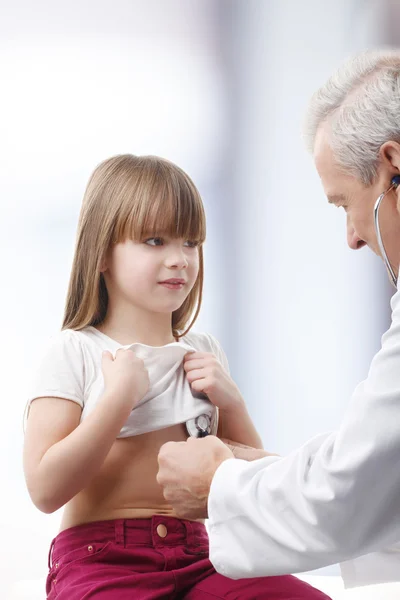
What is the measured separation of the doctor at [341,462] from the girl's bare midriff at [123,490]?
0.12 metres

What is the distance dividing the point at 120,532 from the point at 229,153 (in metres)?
1.60

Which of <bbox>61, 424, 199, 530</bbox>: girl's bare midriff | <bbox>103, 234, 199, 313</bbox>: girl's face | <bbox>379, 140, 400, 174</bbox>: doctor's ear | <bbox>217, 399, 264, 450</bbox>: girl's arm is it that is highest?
<bbox>379, 140, 400, 174</bbox>: doctor's ear

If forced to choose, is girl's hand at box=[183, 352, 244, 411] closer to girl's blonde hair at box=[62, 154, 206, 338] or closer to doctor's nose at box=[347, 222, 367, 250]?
girl's blonde hair at box=[62, 154, 206, 338]

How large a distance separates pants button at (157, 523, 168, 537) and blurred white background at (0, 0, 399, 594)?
110 centimetres

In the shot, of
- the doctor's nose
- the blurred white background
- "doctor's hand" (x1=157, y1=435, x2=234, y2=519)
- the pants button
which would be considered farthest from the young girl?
the blurred white background

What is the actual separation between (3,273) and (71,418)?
3.56ft

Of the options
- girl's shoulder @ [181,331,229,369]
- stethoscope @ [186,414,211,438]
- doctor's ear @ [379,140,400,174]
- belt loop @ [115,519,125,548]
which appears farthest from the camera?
girl's shoulder @ [181,331,229,369]

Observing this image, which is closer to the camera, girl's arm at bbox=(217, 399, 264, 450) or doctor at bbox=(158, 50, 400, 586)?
doctor at bbox=(158, 50, 400, 586)

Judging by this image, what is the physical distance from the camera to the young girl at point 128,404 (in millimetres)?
1282

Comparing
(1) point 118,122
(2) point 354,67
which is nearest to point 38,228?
(1) point 118,122

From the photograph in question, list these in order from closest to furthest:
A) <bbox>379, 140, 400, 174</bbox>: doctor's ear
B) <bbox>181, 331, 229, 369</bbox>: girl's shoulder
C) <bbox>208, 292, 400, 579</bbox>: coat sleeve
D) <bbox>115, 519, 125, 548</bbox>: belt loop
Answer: <bbox>208, 292, 400, 579</bbox>: coat sleeve
<bbox>379, 140, 400, 174</bbox>: doctor's ear
<bbox>115, 519, 125, 548</bbox>: belt loop
<bbox>181, 331, 229, 369</bbox>: girl's shoulder

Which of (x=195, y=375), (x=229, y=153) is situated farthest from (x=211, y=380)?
(x=229, y=153)

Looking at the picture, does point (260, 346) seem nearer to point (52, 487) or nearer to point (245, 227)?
point (245, 227)

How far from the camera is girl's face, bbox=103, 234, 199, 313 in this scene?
143cm
